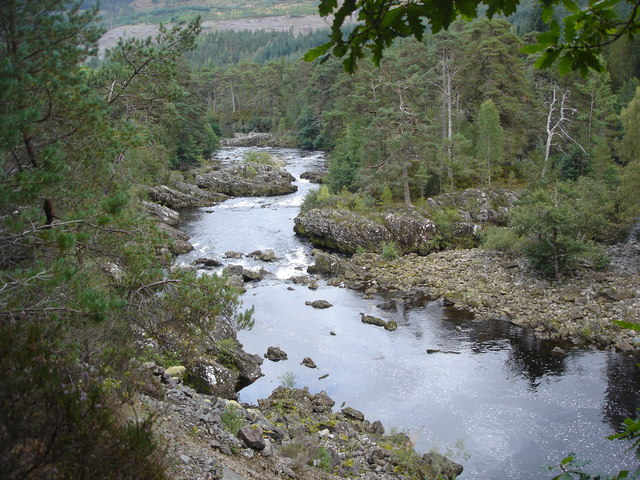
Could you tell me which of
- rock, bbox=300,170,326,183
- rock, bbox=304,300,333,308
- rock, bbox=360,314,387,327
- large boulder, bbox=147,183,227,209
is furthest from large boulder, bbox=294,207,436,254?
rock, bbox=300,170,326,183

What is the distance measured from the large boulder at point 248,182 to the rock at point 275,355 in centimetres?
2663

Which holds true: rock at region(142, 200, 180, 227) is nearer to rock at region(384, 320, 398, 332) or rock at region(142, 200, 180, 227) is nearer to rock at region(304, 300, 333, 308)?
rock at region(304, 300, 333, 308)

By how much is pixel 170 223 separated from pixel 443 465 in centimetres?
2527

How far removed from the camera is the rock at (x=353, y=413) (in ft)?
44.8

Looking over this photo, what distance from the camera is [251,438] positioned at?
9219 mm

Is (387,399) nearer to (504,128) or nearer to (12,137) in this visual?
(12,137)

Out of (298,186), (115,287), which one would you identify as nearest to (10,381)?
(115,287)

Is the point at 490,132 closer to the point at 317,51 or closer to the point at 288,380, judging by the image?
the point at 288,380

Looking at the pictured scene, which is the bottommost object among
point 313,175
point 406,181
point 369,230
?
point 313,175

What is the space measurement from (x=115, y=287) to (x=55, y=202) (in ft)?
6.55

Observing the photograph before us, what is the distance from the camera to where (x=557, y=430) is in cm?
1336

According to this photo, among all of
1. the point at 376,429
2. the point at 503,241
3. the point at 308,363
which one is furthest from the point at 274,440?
the point at 503,241

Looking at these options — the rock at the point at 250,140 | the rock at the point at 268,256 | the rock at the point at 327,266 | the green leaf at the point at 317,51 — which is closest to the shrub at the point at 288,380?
the rock at the point at 327,266

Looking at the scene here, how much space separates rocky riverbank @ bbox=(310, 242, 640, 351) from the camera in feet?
62.2
